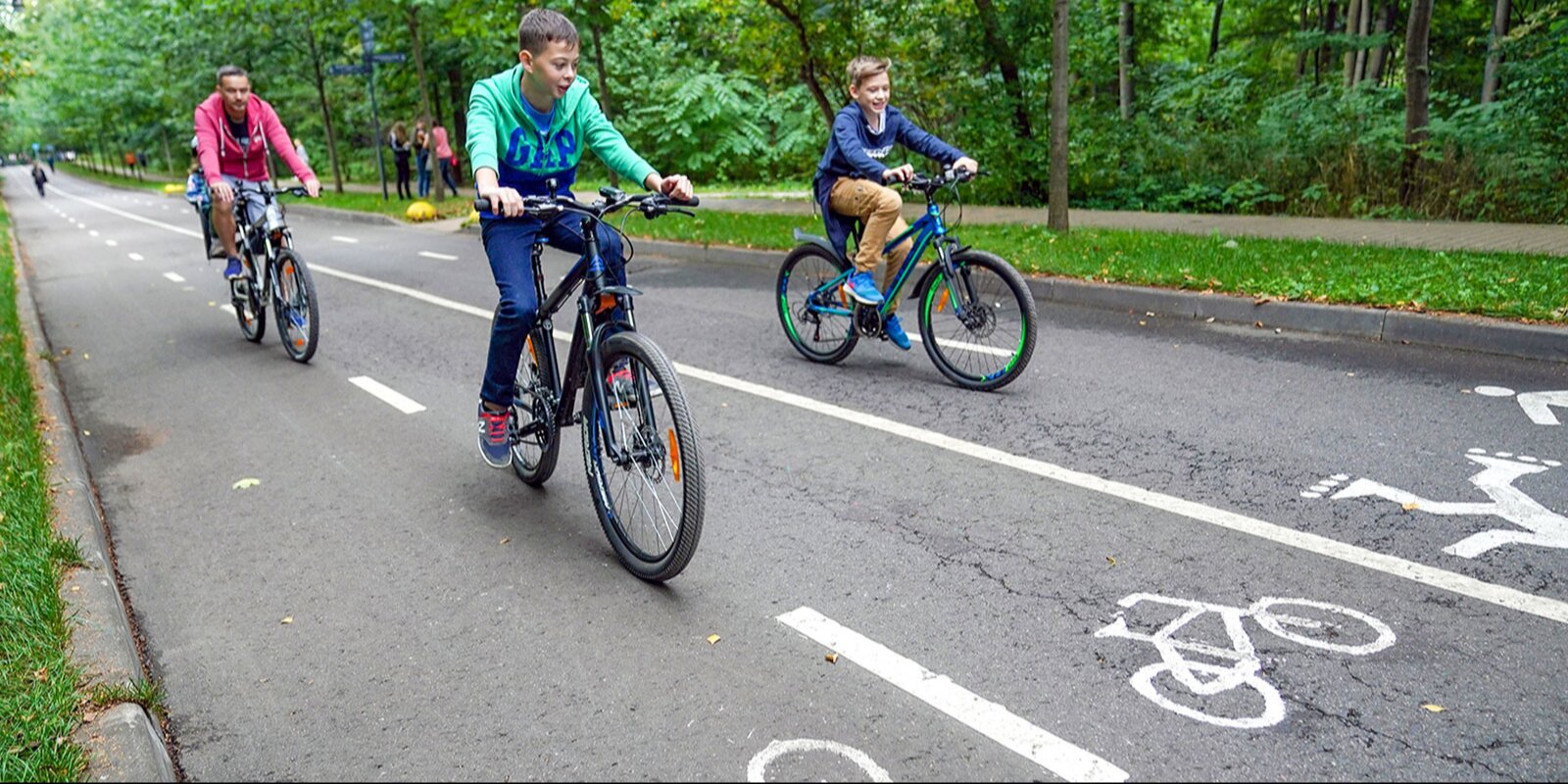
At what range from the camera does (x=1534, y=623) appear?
11.0 ft

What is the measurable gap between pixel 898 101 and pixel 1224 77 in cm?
659

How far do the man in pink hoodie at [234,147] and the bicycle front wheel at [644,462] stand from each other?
16.3 feet

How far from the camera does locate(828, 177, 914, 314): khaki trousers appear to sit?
21.9 feet

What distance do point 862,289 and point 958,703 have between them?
4.07 metres

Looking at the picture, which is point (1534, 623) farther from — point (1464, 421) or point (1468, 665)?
point (1464, 421)

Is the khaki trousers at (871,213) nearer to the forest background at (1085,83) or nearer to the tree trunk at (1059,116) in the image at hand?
the tree trunk at (1059,116)

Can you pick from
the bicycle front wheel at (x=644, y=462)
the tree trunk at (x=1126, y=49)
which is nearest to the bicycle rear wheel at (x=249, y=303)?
the bicycle front wheel at (x=644, y=462)

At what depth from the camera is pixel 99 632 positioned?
11.4 ft

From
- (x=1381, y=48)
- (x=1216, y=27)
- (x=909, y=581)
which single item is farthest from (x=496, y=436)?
(x=1216, y=27)

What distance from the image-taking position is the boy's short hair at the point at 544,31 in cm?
417

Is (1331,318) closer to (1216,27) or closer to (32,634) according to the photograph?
(32,634)

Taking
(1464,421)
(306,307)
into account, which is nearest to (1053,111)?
(1464,421)

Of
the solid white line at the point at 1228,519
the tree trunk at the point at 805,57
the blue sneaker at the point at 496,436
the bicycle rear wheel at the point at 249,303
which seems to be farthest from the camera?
the tree trunk at the point at 805,57

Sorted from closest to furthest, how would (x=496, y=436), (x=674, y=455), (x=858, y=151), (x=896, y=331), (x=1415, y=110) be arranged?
1. (x=674, y=455)
2. (x=496, y=436)
3. (x=858, y=151)
4. (x=896, y=331)
5. (x=1415, y=110)
